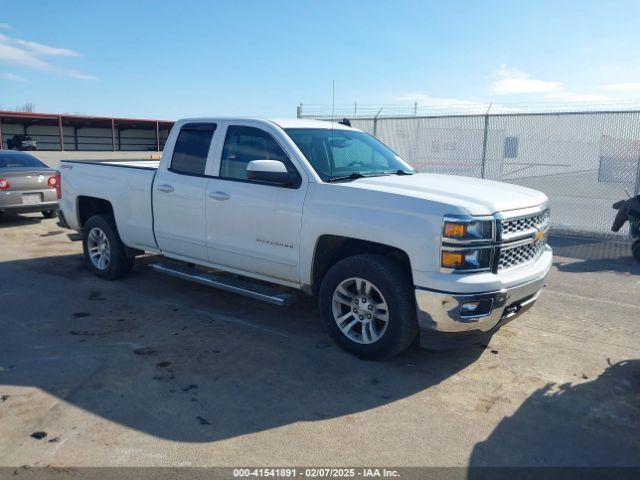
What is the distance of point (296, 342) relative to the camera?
4930mm

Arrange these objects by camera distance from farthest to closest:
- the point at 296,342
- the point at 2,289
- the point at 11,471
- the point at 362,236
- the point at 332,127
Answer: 1. the point at 2,289
2. the point at 332,127
3. the point at 296,342
4. the point at 362,236
5. the point at 11,471

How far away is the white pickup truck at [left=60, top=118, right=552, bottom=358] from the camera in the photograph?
13.1ft

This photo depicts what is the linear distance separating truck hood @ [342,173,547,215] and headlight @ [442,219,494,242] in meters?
0.09

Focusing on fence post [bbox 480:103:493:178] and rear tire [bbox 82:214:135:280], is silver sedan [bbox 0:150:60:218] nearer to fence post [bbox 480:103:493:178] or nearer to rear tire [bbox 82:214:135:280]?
rear tire [bbox 82:214:135:280]

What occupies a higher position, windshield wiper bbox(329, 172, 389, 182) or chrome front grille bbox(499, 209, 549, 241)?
windshield wiper bbox(329, 172, 389, 182)

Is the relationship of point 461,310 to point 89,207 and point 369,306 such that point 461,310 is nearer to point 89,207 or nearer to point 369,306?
point 369,306

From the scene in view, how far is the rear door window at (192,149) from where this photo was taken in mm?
5609

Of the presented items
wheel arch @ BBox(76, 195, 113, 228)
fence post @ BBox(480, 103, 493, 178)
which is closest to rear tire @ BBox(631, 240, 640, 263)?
fence post @ BBox(480, 103, 493, 178)

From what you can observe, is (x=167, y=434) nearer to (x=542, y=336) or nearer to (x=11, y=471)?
(x=11, y=471)

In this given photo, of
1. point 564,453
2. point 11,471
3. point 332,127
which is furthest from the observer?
point 332,127

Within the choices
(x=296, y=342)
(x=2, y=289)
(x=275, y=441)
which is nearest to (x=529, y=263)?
(x=296, y=342)

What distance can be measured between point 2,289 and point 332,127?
14.6 feet

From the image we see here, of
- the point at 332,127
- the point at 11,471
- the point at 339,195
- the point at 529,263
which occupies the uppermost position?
the point at 332,127

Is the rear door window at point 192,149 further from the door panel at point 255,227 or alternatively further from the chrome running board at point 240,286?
the chrome running board at point 240,286
